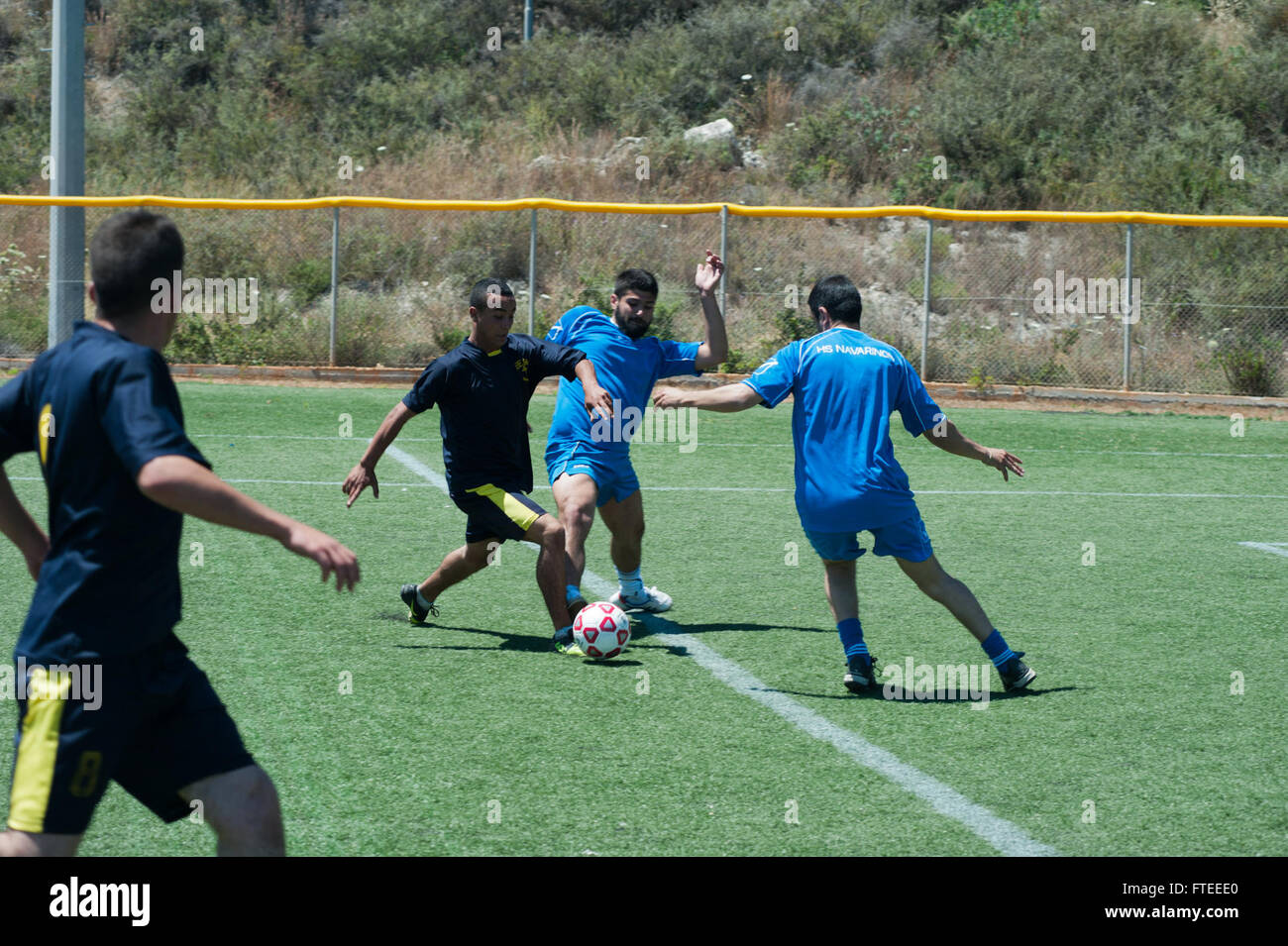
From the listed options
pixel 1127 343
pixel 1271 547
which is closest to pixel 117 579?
pixel 1271 547

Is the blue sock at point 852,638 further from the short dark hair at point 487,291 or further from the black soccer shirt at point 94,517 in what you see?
the black soccer shirt at point 94,517

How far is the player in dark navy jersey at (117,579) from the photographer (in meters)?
2.89

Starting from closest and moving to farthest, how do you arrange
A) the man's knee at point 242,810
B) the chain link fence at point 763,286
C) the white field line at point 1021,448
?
the man's knee at point 242,810 → the white field line at point 1021,448 → the chain link fence at point 763,286

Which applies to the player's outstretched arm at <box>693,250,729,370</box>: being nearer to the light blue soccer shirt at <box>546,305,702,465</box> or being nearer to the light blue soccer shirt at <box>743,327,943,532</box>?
the light blue soccer shirt at <box>546,305,702,465</box>

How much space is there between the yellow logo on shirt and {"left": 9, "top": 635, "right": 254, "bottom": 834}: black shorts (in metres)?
0.47

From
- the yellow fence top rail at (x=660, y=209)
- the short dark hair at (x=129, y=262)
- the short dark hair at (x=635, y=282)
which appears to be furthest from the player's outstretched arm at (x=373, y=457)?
the yellow fence top rail at (x=660, y=209)

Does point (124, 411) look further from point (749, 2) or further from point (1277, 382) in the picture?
point (749, 2)

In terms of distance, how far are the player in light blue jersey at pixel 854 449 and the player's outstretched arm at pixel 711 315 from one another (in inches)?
38.6

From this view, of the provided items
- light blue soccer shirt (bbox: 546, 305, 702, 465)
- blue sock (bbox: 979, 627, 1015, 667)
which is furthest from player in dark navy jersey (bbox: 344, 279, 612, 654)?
blue sock (bbox: 979, 627, 1015, 667)

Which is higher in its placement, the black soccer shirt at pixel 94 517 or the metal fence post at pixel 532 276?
the metal fence post at pixel 532 276

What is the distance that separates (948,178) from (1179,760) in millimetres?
23956

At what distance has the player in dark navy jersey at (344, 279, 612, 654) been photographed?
7000 mm

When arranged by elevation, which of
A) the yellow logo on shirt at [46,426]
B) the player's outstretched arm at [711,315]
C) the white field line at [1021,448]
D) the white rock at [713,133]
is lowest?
the white field line at [1021,448]
